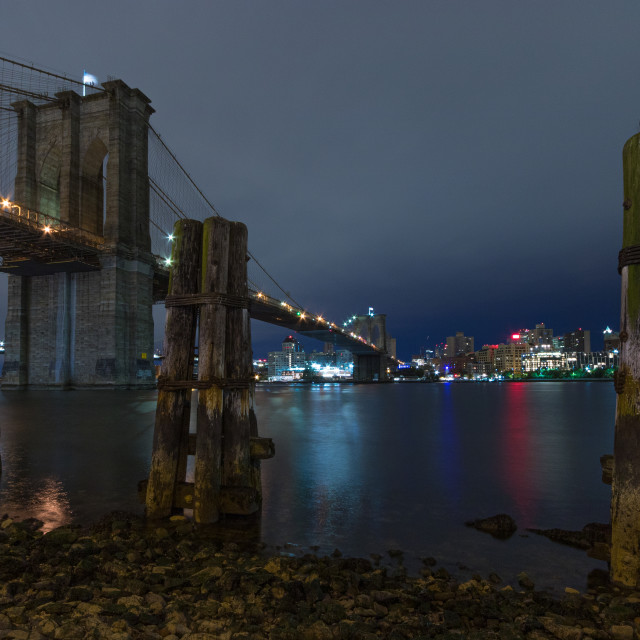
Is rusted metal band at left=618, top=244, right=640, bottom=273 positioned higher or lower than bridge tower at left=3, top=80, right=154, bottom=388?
lower

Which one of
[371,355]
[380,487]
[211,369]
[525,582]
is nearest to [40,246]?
[380,487]

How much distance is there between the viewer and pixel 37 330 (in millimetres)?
42938

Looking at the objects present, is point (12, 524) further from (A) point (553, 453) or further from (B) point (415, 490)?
(A) point (553, 453)

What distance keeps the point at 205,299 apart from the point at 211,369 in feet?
2.88

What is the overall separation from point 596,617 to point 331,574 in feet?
7.12

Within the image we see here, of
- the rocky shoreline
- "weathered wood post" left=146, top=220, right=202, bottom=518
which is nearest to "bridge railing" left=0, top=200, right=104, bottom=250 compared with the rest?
"weathered wood post" left=146, top=220, right=202, bottom=518

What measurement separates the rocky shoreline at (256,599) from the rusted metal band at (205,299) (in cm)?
279

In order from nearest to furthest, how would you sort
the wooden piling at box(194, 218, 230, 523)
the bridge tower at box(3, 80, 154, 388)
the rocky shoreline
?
the rocky shoreline, the wooden piling at box(194, 218, 230, 523), the bridge tower at box(3, 80, 154, 388)

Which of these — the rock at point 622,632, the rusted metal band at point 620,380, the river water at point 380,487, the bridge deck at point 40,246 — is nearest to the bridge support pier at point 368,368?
the bridge deck at point 40,246

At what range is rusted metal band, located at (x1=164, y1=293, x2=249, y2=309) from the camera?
612 cm

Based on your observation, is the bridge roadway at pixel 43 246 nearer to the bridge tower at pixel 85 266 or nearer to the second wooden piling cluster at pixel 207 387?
the bridge tower at pixel 85 266

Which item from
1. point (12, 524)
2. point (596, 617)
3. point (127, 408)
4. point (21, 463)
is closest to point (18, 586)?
point (12, 524)

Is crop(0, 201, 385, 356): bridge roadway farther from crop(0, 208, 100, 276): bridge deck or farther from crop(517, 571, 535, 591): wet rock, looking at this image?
crop(517, 571, 535, 591): wet rock

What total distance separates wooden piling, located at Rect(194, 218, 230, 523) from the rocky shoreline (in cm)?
74
